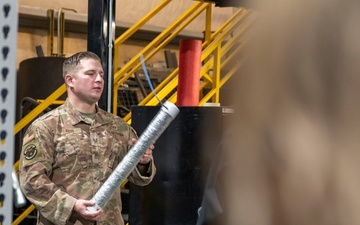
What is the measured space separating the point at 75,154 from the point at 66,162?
2.2 inches

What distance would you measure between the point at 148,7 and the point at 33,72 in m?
2.23

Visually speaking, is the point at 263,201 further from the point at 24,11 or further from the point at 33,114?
the point at 24,11

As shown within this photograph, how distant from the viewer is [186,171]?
4.21 metres

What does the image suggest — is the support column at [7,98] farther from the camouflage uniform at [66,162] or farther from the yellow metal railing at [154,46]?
the yellow metal railing at [154,46]

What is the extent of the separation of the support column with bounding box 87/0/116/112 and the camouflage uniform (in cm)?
130

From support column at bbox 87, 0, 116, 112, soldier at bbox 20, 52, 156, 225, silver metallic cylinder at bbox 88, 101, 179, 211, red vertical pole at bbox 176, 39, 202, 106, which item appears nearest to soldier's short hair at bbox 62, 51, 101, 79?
soldier at bbox 20, 52, 156, 225

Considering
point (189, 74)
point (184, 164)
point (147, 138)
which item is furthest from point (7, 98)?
point (189, 74)

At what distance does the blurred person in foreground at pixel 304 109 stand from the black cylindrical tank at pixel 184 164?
3145mm

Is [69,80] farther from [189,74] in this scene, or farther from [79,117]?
[189,74]

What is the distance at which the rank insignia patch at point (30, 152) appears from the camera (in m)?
3.30

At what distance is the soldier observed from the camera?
10.7 ft

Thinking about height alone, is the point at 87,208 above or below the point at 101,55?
below

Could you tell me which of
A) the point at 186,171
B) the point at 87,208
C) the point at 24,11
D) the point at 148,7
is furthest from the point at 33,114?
the point at 148,7

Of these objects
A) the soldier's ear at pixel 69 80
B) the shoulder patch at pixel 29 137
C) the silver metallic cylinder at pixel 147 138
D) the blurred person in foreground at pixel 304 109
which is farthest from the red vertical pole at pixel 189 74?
the blurred person in foreground at pixel 304 109
